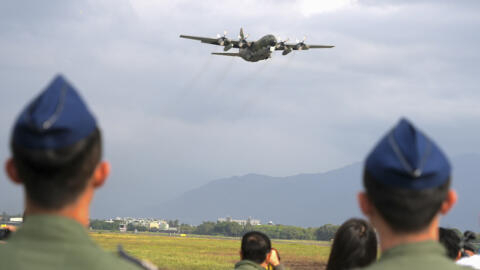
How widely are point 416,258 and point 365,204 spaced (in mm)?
535

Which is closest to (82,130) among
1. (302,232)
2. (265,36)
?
(265,36)

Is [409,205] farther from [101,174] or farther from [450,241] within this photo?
[450,241]

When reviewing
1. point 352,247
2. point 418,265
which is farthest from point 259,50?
point 418,265

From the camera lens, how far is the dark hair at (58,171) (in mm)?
3359

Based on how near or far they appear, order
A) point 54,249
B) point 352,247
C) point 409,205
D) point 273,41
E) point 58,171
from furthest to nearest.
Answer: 1. point 273,41
2. point 352,247
3. point 409,205
4. point 58,171
5. point 54,249

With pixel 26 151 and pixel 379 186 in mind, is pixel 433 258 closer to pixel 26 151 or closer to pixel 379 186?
pixel 379 186

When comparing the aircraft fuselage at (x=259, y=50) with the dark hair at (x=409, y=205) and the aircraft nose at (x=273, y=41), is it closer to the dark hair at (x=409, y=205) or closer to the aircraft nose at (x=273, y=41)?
the aircraft nose at (x=273, y=41)

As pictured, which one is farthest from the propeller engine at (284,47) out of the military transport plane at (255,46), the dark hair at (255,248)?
the dark hair at (255,248)

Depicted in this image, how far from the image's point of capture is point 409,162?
3629 millimetres

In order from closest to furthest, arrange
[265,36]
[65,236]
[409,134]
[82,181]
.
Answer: [65,236] < [82,181] < [409,134] < [265,36]

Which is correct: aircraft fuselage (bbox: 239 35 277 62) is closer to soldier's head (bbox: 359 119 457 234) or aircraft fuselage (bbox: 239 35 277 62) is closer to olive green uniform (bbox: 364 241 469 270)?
soldier's head (bbox: 359 119 457 234)

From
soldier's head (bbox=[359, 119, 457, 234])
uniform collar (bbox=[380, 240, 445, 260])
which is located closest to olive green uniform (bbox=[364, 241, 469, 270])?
uniform collar (bbox=[380, 240, 445, 260])

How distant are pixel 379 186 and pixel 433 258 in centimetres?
51

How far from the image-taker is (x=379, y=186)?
377 centimetres
